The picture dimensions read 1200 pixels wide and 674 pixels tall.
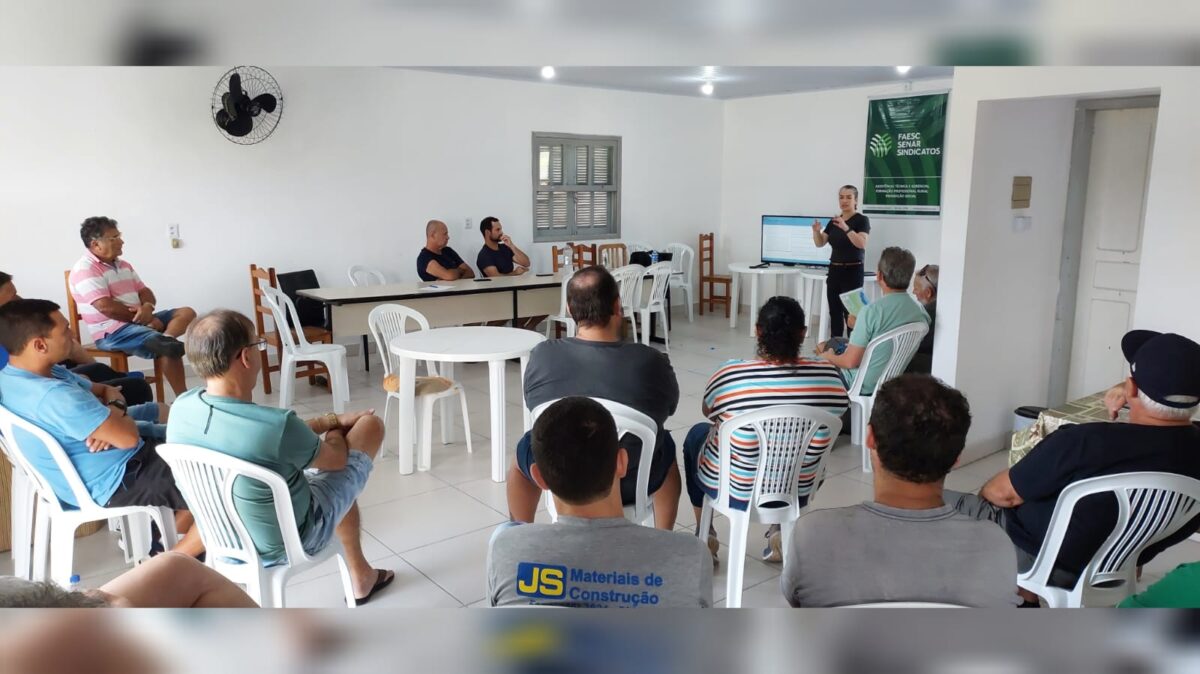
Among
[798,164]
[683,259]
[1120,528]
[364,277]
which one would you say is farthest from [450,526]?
[798,164]

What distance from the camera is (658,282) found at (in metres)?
6.93

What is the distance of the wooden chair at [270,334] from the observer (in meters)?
5.59

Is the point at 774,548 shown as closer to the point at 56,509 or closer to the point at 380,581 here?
the point at 380,581

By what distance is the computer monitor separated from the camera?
25.5 ft

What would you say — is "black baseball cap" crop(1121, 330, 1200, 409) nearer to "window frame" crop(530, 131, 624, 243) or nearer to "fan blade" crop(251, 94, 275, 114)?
"fan blade" crop(251, 94, 275, 114)

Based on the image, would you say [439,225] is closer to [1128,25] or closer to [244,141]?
[244,141]

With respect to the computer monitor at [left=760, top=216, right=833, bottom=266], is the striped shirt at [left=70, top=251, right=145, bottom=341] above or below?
below

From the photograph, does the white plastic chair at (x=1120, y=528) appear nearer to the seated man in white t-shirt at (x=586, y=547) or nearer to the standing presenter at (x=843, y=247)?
the seated man in white t-shirt at (x=586, y=547)

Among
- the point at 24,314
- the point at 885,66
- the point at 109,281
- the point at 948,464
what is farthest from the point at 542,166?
the point at 885,66

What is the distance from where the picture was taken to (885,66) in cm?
29

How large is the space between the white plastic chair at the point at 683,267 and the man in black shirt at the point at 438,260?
8.50ft

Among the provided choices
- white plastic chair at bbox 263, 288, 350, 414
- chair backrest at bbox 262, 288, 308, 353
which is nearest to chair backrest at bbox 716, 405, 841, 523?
white plastic chair at bbox 263, 288, 350, 414

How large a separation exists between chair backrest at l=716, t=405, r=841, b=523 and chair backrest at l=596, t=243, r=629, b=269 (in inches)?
217

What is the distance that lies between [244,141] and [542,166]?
9.14 feet
